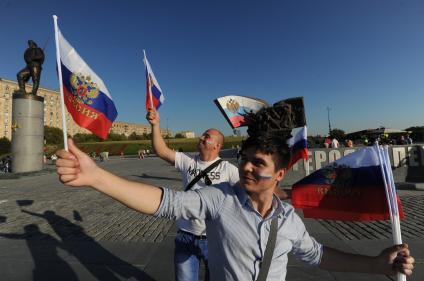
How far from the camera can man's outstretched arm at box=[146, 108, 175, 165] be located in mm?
3250

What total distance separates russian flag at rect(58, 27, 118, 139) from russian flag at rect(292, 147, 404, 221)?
1937 mm

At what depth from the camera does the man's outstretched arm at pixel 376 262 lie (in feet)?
5.84

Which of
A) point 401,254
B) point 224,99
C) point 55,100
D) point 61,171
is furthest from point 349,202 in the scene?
point 55,100

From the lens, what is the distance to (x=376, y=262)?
1.83 metres

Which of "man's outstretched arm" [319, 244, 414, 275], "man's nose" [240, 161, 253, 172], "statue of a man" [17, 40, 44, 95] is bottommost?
"man's outstretched arm" [319, 244, 414, 275]

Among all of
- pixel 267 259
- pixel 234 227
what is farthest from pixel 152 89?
pixel 267 259

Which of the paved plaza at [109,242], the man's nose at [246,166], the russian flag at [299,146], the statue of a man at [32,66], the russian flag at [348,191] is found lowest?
the paved plaza at [109,242]

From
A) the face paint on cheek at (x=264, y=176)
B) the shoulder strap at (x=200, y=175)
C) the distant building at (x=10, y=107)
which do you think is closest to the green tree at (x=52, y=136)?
the distant building at (x=10, y=107)

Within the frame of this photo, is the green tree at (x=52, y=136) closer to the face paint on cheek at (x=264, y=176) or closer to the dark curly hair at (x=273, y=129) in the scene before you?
the dark curly hair at (x=273, y=129)

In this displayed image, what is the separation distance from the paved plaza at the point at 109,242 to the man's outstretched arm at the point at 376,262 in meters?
2.42

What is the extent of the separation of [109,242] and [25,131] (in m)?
16.6

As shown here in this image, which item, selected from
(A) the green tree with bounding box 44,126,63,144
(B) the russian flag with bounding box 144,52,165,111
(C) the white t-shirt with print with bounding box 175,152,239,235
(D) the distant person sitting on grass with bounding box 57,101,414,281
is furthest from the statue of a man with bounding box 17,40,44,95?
(A) the green tree with bounding box 44,126,63,144

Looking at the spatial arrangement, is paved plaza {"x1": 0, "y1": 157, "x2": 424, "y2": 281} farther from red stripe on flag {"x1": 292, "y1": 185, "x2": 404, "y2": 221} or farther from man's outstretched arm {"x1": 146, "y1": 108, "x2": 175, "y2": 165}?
red stripe on flag {"x1": 292, "y1": 185, "x2": 404, "y2": 221}

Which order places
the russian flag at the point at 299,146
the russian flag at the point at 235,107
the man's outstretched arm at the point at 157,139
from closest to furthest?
the man's outstretched arm at the point at 157,139 → the russian flag at the point at 299,146 → the russian flag at the point at 235,107
